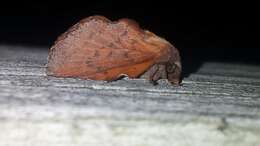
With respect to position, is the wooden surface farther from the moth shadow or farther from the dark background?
the dark background

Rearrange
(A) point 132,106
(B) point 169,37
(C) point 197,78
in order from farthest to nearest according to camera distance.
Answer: (B) point 169,37 → (C) point 197,78 → (A) point 132,106

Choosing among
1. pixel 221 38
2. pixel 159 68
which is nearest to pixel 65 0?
pixel 221 38

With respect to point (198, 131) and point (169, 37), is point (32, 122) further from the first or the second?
point (169, 37)

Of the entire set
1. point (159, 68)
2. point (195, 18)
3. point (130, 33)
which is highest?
point (195, 18)

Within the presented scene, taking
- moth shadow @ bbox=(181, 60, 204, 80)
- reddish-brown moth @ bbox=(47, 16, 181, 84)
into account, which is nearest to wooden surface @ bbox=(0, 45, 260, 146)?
reddish-brown moth @ bbox=(47, 16, 181, 84)

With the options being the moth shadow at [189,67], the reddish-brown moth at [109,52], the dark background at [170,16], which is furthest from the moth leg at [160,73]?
the dark background at [170,16]

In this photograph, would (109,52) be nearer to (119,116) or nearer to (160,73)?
(160,73)

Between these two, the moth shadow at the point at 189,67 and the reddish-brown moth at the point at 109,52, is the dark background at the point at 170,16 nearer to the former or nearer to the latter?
the moth shadow at the point at 189,67

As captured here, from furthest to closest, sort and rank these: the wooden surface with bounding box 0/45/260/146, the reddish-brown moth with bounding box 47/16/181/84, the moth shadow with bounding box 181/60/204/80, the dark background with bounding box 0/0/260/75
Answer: the dark background with bounding box 0/0/260/75, the moth shadow with bounding box 181/60/204/80, the reddish-brown moth with bounding box 47/16/181/84, the wooden surface with bounding box 0/45/260/146
